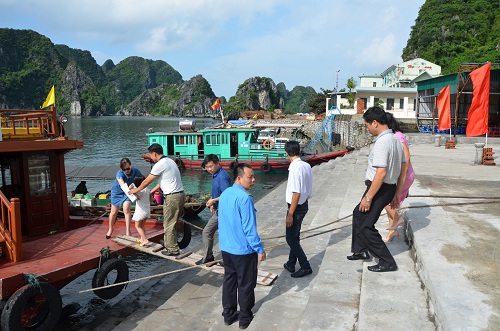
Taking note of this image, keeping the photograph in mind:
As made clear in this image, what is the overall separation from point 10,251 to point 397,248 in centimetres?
531

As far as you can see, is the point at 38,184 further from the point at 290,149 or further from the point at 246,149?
the point at 246,149

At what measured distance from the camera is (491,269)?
3596 millimetres

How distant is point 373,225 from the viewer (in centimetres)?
405

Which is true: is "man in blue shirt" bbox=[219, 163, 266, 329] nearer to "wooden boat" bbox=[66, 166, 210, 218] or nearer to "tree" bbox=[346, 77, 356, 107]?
"wooden boat" bbox=[66, 166, 210, 218]

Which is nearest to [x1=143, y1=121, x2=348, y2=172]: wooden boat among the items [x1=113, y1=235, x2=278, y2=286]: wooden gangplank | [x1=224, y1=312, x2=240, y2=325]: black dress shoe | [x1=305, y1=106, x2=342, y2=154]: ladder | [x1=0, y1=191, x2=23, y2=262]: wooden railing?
[x1=305, y1=106, x2=342, y2=154]: ladder

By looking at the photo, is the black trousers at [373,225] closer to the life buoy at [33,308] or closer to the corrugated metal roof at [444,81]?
the life buoy at [33,308]

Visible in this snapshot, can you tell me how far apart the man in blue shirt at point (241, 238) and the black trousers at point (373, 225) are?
1220 mm

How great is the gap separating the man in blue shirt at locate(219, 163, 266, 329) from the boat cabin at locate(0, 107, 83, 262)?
452 cm

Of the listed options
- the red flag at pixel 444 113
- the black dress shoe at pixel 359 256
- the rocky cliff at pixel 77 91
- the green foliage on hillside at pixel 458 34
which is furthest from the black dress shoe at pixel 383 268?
the rocky cliff at pixel 77 91

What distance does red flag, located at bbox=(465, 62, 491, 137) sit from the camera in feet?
46.1

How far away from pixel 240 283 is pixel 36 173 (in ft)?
17.2

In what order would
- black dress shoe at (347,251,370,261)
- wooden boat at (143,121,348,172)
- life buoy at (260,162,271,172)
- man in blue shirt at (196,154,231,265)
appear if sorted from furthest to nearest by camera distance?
wooden boat at (143,121,348,172) → life buoy at (260,162,271,172) → man in blue shirt at (196,154,231,265) → black dress shoe at (347,251,370,261)

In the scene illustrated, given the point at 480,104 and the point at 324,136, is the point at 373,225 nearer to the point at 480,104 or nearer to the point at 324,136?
the point at 480,104

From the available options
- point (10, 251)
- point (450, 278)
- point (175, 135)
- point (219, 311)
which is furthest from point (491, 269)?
point (175, 135)
